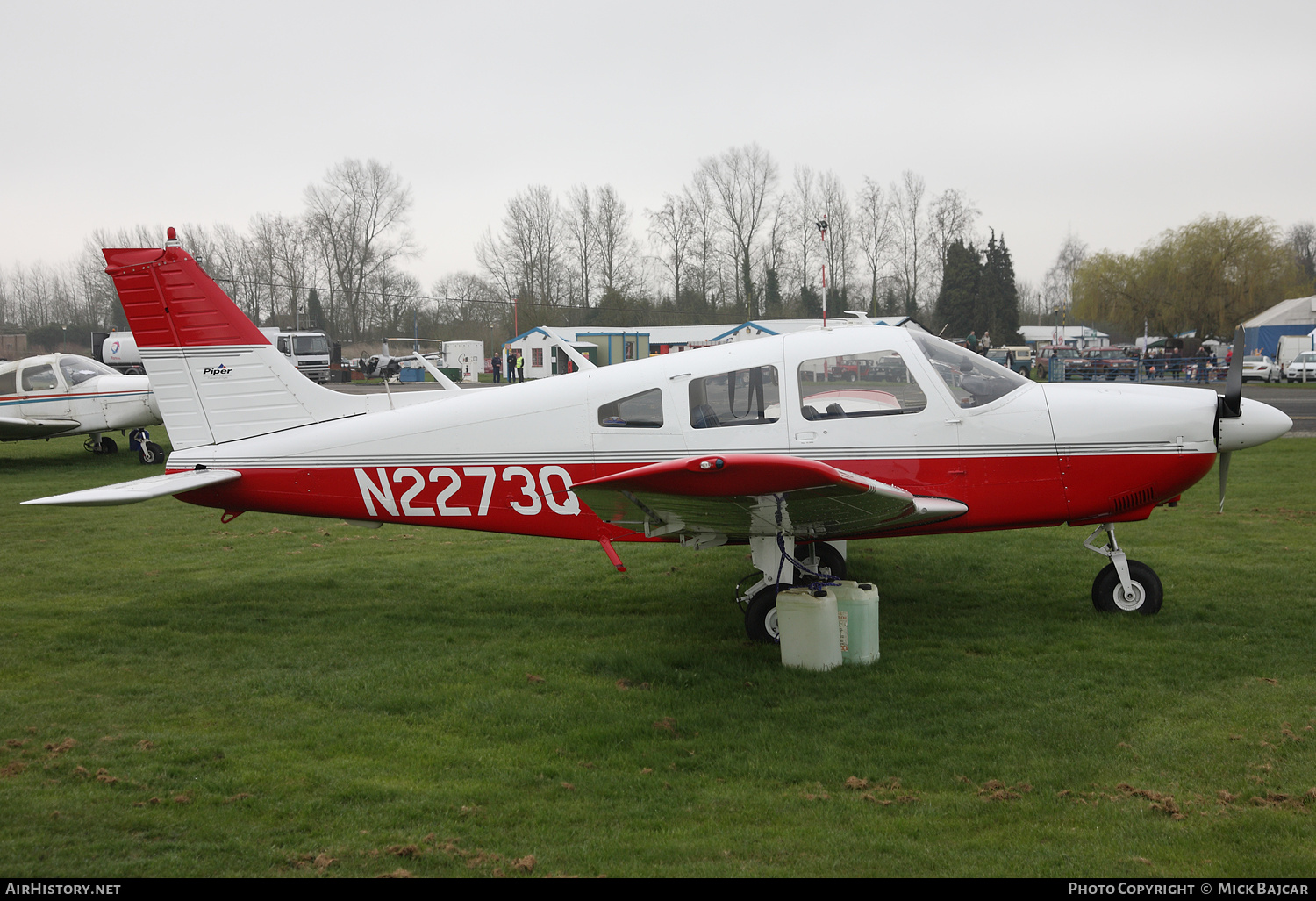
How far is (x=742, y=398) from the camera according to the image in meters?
6.35

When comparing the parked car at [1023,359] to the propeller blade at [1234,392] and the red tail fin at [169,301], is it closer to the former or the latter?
the propeller blade at [1234,392]

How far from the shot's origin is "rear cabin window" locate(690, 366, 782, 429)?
20.8 feet

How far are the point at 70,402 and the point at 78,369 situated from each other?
0.76 metres

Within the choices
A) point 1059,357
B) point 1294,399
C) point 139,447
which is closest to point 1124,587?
point 139,447

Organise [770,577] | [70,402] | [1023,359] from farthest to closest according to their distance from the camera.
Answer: [1023,359] < [70,402] < [770,577]

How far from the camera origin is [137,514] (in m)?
12.1

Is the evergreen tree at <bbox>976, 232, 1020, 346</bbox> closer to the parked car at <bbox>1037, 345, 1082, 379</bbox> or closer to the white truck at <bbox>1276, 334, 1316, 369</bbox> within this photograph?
the parked car at <bbox>1037, 345, 1082, 379</bbox>

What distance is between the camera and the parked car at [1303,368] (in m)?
39.5

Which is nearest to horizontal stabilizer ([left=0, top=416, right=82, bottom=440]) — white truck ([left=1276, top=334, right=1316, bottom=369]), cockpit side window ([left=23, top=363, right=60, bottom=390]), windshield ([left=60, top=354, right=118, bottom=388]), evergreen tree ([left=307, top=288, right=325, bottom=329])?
cockpit side window ([left=23, top=363, right=60, bottom=390])

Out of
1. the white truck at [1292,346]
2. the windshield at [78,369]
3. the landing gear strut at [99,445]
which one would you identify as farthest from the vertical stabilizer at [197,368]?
the white truck at [1292,346]

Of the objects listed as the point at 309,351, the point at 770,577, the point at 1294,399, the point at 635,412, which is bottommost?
the point at 770,577

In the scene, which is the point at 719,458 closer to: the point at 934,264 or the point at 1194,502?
the point at 1194,502

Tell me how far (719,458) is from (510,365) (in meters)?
42.6

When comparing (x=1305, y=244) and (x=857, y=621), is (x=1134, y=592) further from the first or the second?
(x=1305, y=244)
